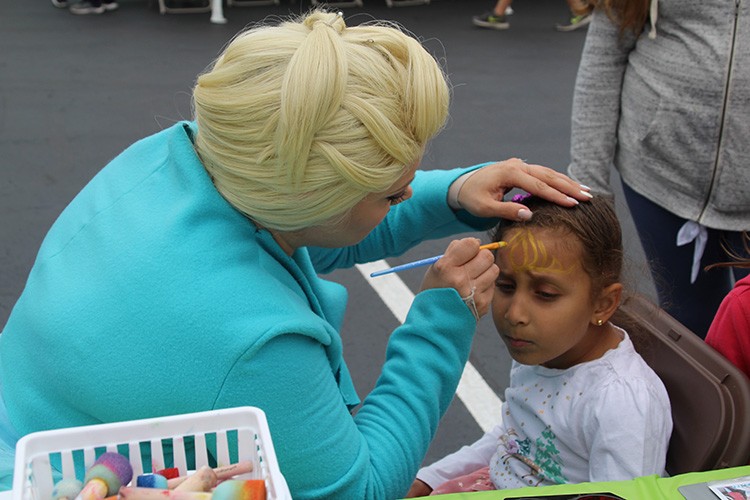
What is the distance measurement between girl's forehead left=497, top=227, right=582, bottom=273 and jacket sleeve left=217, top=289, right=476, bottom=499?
353 mm

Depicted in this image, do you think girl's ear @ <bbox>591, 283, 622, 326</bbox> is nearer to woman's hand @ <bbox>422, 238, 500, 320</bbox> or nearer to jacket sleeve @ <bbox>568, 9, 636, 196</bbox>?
woman's hand @ <bbox>422, 238, 500, 320</bbox>

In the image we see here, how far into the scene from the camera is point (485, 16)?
8.33 metres

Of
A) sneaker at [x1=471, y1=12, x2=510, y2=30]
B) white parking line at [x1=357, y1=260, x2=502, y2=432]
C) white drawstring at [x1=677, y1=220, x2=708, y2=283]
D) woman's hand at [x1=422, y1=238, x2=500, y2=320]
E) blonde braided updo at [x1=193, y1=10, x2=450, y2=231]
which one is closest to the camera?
blonde braided updo at [x1=193, y1=10, x2=450, y2=231]

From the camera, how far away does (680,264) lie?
8.70ft

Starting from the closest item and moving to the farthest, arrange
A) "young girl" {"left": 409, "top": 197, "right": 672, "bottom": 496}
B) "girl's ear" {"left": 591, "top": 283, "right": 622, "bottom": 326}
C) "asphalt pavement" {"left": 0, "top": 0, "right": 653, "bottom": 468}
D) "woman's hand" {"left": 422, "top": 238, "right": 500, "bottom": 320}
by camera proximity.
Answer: "woman's hand" {"left": 422, "top": 238, "right": 500, "bottom": 320}
"young girl" {"left": 409, "top": 197, "right": 672, "bottom": 496}
"girl's ear" {"left": 591, "top": 283, "right": 622, "bottom": 326}
"asphalt pavement" {"left": 0, "top": 0, "right": 653, "bottom": 468}

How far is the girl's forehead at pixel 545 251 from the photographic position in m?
2.00

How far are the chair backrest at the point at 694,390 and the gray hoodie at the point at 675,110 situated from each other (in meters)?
0.47

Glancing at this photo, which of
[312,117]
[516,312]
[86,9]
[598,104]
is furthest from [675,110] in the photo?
[86,9]

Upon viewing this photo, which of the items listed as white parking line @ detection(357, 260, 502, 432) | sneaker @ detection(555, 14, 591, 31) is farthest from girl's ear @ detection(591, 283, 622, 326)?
sneaker @ detection(555, 14, 591, 31)

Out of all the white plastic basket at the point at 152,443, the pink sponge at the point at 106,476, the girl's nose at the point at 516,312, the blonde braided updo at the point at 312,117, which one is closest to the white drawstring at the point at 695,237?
the girl's nose at the point at 516,312

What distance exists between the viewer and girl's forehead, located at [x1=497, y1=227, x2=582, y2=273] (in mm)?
2004

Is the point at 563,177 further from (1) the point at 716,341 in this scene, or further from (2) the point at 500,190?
(1) the point at 716,341

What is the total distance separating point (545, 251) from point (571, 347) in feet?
0.78

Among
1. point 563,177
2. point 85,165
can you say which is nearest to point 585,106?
point 563,177
